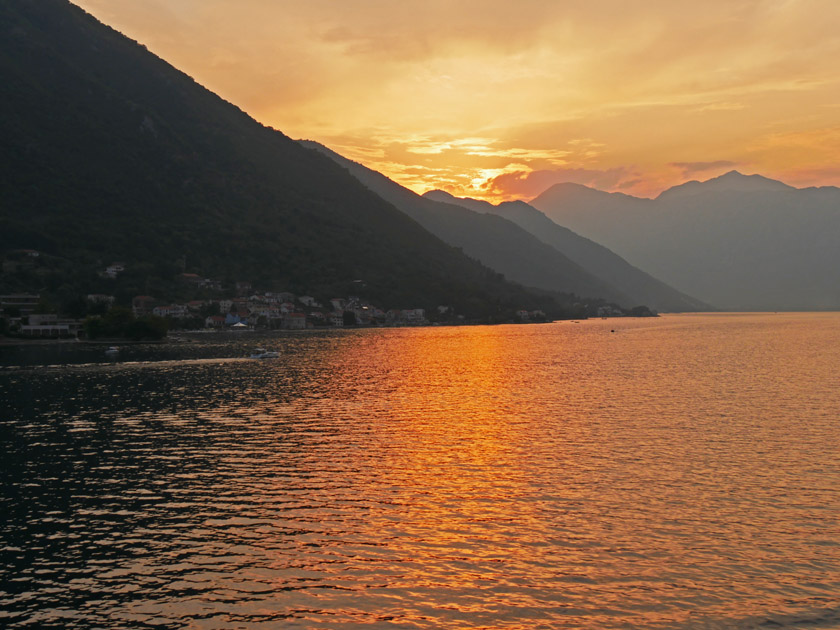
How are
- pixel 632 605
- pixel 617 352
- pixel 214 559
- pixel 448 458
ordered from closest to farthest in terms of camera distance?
pixel 632 605 < pixel 214 559 < pixel 448 458 < pixel 617 352

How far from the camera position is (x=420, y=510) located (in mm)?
37719

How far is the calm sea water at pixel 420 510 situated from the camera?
26203 mm

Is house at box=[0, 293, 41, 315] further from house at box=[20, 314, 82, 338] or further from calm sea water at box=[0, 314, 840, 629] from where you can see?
calm sea water at box=[0, 314, 840, 629]

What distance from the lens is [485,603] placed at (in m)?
26.2

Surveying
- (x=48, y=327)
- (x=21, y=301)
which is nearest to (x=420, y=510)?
(x=48, y=327)

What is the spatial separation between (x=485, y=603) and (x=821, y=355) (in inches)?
5386

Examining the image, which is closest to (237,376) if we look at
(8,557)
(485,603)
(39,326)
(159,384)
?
(159,384)

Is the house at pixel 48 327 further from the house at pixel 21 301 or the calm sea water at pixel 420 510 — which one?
the calm sea water at pixel 420 510

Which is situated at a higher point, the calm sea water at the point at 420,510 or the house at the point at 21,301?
the house at the point at 21,301

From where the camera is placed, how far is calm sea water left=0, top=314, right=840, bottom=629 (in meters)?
26.2

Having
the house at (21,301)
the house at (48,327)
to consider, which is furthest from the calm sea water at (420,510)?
the house at (21,301)

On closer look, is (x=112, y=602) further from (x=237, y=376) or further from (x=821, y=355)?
(x=821, y=355)

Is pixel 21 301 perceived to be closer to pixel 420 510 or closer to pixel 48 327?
pixel 48 327

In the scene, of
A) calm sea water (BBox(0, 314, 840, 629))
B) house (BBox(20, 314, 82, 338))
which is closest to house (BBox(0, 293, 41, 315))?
house (BBox(20, 314, 82, 338))
